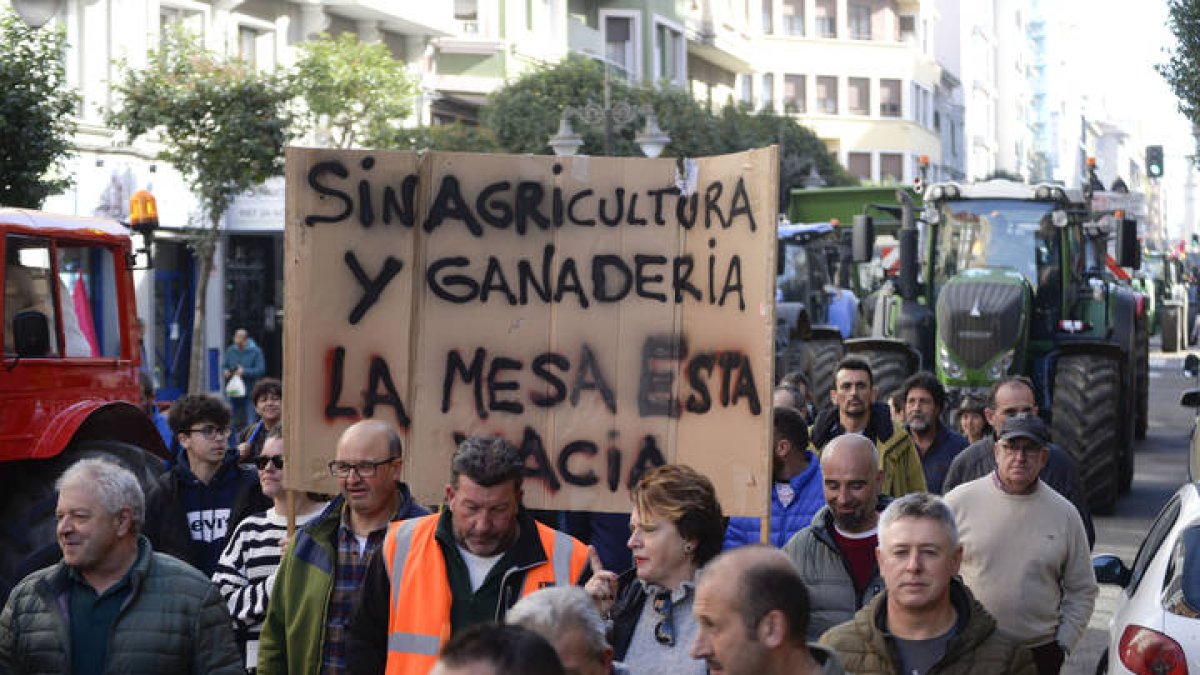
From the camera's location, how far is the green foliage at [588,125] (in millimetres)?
41281

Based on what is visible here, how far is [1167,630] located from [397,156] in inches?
119

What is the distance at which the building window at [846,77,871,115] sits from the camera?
88.7 m

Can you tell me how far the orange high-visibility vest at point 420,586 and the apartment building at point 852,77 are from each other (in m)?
81.9

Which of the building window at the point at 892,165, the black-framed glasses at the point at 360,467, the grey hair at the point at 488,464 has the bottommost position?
the black-framed glasses at the point at 360,467

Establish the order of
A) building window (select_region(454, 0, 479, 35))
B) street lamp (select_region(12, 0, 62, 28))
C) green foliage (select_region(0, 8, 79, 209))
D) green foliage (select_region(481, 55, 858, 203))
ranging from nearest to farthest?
street lamp (select_region(12, 0, 62, 28)), green foliage (select_region(0, 8, 79, 209)), green foliage (select_region(481, 55, 858, 203)), building window (select_region(454, 0, 479, 35))

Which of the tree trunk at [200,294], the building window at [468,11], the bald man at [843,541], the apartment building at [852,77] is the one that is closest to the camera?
the bald man at [843,541]

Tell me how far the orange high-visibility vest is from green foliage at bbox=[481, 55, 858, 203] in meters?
31.7

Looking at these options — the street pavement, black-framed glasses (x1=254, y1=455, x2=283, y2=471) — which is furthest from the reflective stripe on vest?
the street pavement

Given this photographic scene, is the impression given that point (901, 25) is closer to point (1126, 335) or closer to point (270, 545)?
point (1126, 335)

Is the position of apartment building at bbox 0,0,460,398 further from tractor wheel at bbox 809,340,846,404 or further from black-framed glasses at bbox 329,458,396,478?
black-framed glasses at bbox 329,458,396,478

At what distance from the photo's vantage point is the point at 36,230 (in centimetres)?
987

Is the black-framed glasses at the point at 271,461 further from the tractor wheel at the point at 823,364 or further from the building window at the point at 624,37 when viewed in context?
the building window at the point at 624,37

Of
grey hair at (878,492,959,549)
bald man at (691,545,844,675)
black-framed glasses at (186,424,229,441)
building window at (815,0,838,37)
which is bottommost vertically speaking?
bald man at (691,545,844,675)

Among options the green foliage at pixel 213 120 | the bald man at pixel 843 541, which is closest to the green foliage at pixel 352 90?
the green foliage at pixel 213 120
